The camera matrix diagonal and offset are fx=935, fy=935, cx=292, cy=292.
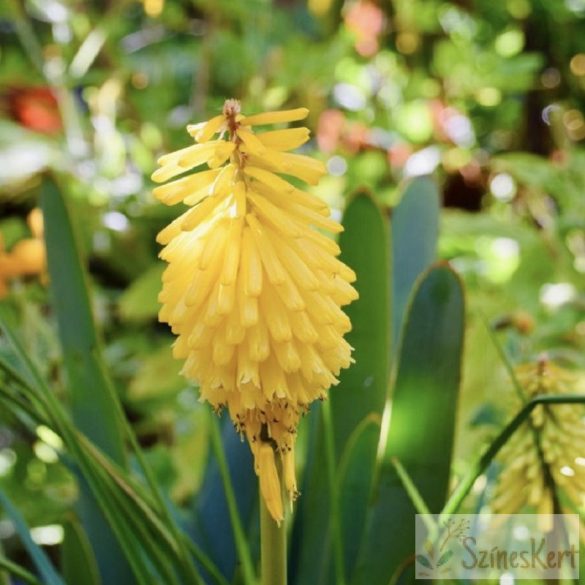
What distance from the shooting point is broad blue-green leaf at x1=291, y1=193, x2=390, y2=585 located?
66 cm

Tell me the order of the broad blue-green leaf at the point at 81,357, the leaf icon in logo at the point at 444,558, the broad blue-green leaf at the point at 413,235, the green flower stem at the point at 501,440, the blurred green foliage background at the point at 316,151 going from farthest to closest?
the blurred green foliage background at the point at 316,151
the broad blue-green leaf at the point at 413,235
the broad blue-green leaf at the point at 81,357
the leaf icon in logo at the point at 444,558
the green flower stem at the point at 501,440

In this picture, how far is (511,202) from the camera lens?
6.00ft

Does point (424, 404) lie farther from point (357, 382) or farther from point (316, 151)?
point (316, 151)

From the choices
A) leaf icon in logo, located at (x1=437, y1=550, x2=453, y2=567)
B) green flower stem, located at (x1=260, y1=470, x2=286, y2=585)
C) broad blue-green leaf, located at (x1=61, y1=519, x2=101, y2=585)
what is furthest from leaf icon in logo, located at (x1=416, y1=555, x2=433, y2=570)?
broad blue-green leaf, located at (x1=61, y1=519, x2=101, y2=585)

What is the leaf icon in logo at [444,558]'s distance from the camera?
531 millimetres

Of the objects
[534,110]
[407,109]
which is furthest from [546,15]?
[407,109]

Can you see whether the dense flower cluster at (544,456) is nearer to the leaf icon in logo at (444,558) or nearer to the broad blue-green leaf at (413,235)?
the leaf icon in logo at (444,558)

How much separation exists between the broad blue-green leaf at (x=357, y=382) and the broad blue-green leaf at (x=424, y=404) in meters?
0.07

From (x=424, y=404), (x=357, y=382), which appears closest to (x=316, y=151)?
(x=357, y=382)

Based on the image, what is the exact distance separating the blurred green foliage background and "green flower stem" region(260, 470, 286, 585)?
0.46 metres

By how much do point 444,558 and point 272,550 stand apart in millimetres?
129

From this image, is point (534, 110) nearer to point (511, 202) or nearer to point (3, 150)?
point (511, 202)

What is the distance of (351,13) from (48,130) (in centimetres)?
65

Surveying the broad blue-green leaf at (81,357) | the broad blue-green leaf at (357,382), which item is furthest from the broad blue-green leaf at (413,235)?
the broad blue-green leaf at (81,357)
